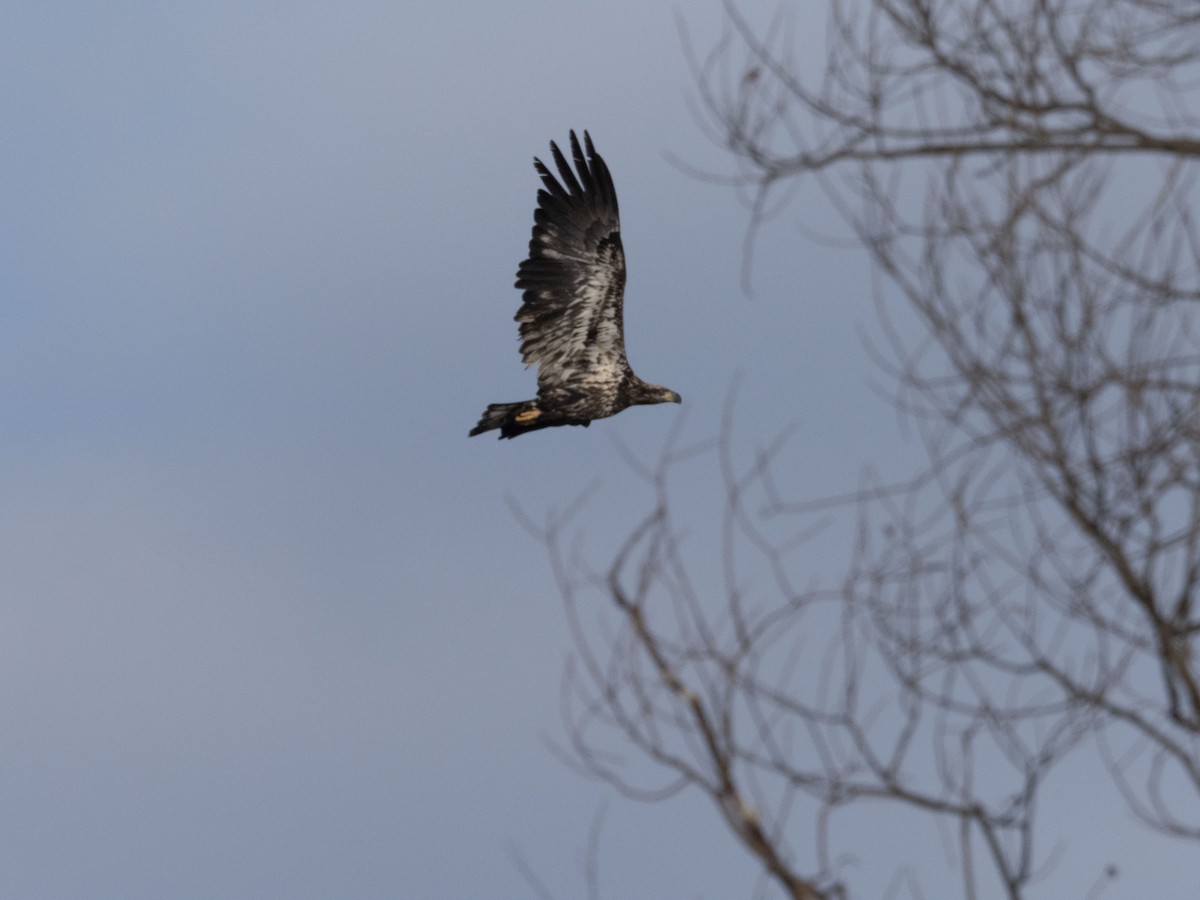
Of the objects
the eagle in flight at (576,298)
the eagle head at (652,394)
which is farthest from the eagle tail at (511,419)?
the eagle head at (652,394)

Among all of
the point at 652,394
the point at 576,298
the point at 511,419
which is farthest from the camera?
the point at 652,394

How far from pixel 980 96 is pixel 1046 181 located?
1009mm

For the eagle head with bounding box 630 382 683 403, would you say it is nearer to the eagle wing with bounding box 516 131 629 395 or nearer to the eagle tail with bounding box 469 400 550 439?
the eagle wing with bounding box 516 131 629 395

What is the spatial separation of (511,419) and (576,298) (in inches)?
55.2

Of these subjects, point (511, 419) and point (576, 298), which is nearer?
point (511, 419)

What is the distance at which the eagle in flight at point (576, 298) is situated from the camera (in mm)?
13734

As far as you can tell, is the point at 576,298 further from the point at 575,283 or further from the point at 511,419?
the point at 511,419

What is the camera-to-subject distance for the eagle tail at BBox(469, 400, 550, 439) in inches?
513

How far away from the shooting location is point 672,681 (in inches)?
198

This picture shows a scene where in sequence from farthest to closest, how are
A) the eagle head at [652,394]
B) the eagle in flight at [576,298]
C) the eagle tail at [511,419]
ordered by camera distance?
1. the eagle head at [652,394]
2. the eagle in flight at [576,298]
3. the eagle tail at [511,419]

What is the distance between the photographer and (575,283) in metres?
14.0

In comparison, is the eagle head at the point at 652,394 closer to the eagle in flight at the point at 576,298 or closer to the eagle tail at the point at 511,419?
the eagle in flight at the point at 576,298

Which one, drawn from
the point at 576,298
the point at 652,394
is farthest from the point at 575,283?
the point at 652,394

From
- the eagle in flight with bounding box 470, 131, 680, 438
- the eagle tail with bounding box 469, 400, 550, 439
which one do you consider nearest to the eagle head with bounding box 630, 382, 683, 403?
the eagle in flight with bounding box 470, 131, 680, 438
